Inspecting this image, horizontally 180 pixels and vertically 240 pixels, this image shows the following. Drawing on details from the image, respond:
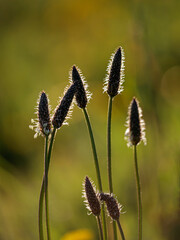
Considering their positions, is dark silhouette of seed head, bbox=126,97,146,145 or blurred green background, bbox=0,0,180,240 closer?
dark silhouette of seed head, bbox=126,97,146,145

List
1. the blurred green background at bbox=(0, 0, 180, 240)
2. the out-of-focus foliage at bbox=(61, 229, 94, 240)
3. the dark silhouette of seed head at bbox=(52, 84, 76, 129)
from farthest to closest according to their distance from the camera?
the blurred green background at bbox=(0, 0, 180, 240), the out-of-focus foliage at bbox=(61, 229, 94, 240), the dark silhouette of seed head at bbox=(52, 84, 76, 129)

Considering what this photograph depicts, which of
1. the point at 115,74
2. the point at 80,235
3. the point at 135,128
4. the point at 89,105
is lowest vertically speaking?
the point at 80,235

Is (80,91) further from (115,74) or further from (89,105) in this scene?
(89,105)

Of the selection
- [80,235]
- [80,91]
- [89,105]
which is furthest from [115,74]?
[89,105]

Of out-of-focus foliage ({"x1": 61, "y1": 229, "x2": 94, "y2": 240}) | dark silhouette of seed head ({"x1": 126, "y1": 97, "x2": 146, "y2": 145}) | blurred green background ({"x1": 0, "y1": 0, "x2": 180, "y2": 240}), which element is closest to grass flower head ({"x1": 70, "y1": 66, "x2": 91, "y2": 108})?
dark silhouette of seed head ({"x1": 126, "y1": 97, "x2": 146, "y2": 145})

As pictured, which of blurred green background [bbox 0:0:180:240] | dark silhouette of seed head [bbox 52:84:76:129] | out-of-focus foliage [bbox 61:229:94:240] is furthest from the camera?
blurred green background [bbox 0:0:180:240]

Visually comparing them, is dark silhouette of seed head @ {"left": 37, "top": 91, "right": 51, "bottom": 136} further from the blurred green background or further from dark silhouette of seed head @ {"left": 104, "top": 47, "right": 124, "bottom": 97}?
the blurred green background

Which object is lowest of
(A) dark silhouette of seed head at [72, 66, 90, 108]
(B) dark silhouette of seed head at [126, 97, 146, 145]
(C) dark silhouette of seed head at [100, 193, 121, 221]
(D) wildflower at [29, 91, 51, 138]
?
(C) dark silhouette of seed head at [100, 193, 121, 221]
